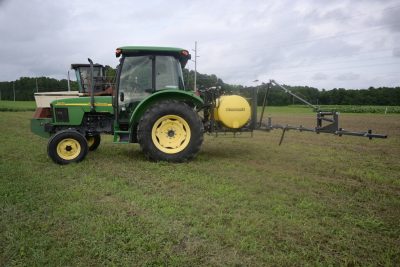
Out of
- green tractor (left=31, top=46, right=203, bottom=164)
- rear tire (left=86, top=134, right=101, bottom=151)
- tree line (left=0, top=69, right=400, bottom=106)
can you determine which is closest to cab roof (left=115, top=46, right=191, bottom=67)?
green tractor (left=31, top=46, right=203, bottom=164)

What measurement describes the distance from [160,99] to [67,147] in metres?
2.12

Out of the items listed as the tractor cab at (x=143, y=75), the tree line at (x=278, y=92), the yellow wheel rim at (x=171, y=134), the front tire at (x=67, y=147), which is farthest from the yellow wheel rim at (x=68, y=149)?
the tree line at (x=278, y=92)

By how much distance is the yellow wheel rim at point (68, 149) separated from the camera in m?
6.96

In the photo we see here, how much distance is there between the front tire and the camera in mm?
6856

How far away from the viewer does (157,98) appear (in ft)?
23.4

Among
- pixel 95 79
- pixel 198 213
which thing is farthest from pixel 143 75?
pixel 198 213

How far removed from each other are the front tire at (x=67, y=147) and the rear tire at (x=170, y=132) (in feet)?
4.01

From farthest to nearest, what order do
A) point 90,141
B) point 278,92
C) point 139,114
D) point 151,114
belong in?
point 90,141, point 278,92, point 139,114, point 151,114

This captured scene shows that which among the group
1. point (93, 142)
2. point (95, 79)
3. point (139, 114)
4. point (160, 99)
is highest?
point (95, 79)

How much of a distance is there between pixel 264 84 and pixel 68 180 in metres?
4.55

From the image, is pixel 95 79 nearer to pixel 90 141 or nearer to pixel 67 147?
pixel 90 141

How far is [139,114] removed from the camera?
7141 mm

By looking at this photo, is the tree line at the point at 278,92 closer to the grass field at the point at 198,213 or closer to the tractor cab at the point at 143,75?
the tractor cab at the point at 143,75

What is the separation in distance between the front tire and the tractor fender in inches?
43.3
